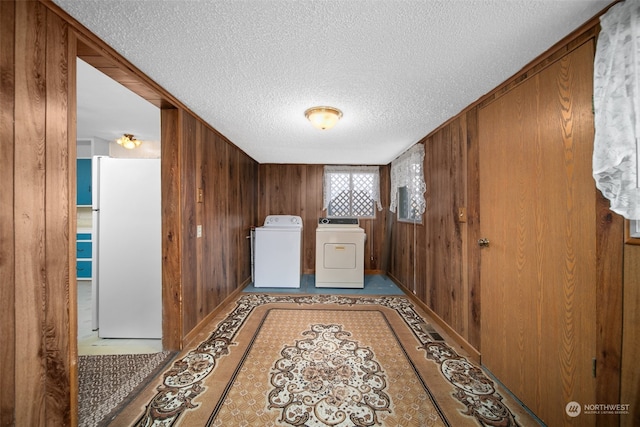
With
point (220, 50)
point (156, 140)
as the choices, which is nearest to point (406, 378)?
point (220, 50)

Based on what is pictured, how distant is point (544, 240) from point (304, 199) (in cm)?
361

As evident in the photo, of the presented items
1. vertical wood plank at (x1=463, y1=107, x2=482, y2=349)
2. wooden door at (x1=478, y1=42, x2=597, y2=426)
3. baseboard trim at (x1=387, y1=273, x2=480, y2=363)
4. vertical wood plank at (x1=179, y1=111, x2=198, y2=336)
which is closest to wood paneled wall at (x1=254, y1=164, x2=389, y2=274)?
baseboard trim at (x1=387, y1=273, x2=480, y2=363)

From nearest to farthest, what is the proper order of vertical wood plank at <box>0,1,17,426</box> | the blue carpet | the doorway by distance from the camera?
vertical wood plank at <box>0,1,17,426</box> < the doorway < the blue carpet

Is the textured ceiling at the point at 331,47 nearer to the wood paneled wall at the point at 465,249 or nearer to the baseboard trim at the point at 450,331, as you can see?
the wood paneled wall at the point at 465,249

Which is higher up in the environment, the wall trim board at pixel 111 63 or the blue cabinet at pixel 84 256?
the wall trim board at pixel 111 63

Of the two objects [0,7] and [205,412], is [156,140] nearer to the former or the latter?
[0,7]

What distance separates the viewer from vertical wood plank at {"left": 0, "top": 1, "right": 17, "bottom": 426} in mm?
866

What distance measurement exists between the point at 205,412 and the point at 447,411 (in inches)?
55.1

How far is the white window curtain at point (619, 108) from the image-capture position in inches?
35.4

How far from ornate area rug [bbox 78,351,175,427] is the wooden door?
2.41m

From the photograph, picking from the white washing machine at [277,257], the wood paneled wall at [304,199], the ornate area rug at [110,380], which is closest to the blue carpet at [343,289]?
the white washing machine at [277,257]

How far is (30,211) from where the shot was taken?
3.13 ft

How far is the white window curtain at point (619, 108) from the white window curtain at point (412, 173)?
1830 mm

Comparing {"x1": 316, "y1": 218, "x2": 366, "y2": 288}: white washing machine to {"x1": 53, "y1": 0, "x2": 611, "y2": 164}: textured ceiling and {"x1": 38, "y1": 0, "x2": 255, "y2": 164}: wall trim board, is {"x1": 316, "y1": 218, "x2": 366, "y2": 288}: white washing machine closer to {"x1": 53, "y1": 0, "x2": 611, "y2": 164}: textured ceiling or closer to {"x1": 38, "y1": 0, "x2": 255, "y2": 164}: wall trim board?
{"x1": 53, "y1": 0, "x2": 611, "y2": 164}: textured ceiling
